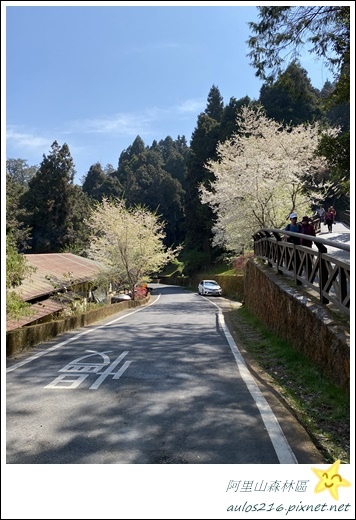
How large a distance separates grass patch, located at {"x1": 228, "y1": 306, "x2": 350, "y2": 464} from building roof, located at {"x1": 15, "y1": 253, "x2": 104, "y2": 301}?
8.41 metres

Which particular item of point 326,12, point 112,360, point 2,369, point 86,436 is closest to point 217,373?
point 112,360

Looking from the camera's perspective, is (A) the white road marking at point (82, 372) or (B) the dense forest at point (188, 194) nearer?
(A) the white road marking at point (82, 372)

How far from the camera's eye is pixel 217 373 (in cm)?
588

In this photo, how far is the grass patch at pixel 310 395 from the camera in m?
3.77

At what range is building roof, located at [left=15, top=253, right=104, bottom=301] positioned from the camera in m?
16.4

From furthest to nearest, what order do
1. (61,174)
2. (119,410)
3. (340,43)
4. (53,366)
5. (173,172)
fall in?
(173,172) → (61,174) → (340,43) → (53,366) → (119,410)

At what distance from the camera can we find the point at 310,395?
5023 mm

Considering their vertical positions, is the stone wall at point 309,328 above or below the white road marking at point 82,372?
above

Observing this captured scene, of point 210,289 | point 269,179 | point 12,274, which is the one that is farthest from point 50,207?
point 12,274

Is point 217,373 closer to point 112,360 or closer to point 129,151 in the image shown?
point 112,360

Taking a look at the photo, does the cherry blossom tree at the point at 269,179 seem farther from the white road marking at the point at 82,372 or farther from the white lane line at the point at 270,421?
the white road marking at the point at 82,372

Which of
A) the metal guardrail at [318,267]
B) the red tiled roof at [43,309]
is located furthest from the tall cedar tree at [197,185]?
the metal guardrail at [318,267]

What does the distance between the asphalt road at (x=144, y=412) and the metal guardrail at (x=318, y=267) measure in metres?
1.76

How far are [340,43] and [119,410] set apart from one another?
28.9 ft
